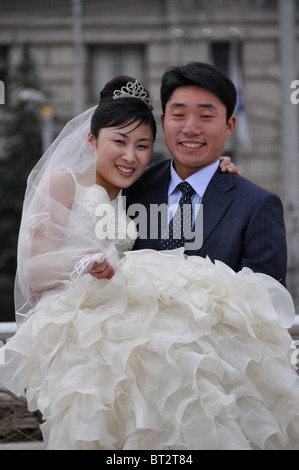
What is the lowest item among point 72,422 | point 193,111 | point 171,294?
point 72,422

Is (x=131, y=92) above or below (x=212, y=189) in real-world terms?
above

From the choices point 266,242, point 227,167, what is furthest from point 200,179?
point 266,242

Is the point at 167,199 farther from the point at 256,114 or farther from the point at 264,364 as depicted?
the point at 256,114

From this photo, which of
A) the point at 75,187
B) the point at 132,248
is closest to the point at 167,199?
the point at 132,248

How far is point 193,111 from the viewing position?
346cm

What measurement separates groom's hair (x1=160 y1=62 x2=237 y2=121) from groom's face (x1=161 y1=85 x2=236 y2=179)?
0.07ft

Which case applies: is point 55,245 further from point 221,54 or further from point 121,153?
point 221,54

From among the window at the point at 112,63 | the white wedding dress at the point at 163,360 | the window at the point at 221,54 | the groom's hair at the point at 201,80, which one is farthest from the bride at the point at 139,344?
the window at the point at 221,54

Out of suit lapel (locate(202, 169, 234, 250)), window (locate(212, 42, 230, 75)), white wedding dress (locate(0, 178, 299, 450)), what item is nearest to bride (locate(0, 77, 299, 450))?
white wedding dress (locate(0, 178, 299, 450))

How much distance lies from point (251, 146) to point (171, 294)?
15.5 meters

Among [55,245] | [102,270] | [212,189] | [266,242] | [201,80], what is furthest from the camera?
[212,189]

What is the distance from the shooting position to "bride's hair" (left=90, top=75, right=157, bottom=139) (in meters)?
3.49

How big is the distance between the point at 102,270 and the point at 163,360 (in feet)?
1.44

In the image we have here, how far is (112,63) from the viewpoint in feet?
60.1
